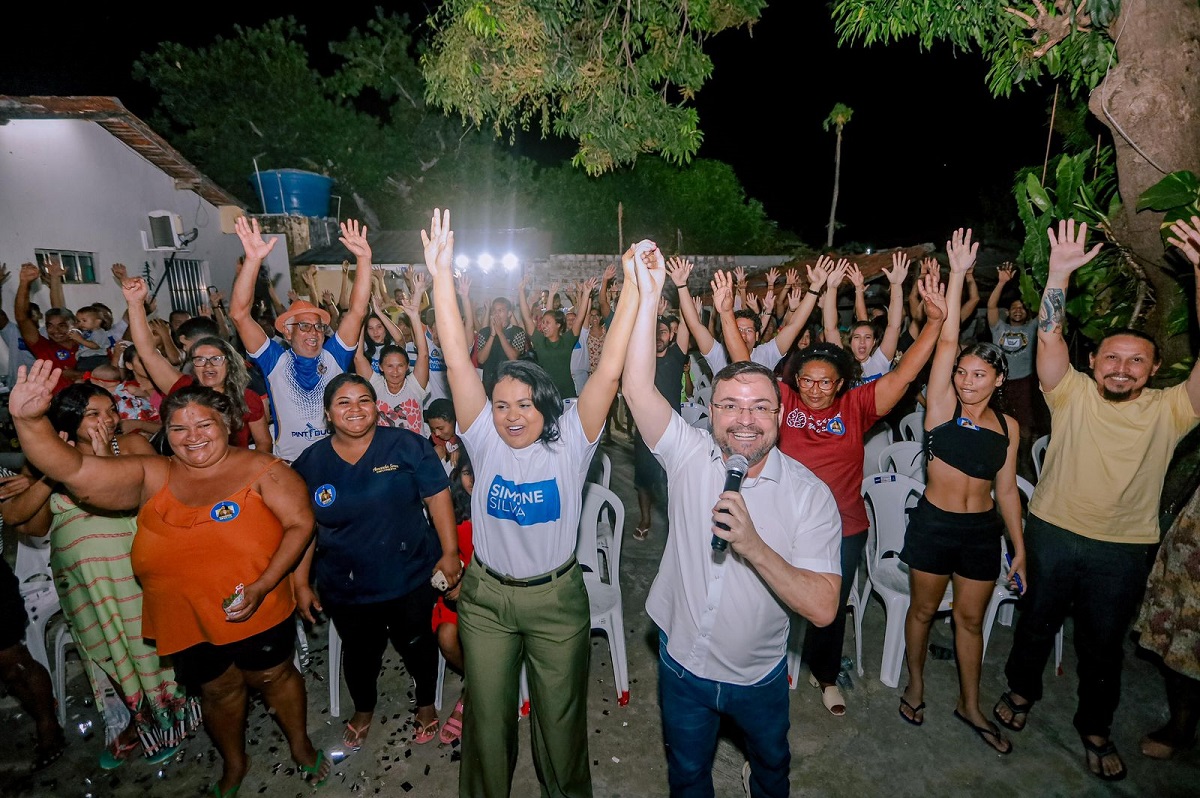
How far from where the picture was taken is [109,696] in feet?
11.2

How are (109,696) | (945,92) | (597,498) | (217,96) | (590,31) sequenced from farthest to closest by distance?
1. (217,96)
2. (945,92)
3. (590,31)
4. (597,498)
5. (109,696)

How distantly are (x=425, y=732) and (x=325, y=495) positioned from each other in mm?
1598

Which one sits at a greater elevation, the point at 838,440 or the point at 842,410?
the point at 842,410

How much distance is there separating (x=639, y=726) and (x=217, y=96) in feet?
79.2

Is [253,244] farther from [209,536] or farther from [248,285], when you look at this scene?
[209,536]

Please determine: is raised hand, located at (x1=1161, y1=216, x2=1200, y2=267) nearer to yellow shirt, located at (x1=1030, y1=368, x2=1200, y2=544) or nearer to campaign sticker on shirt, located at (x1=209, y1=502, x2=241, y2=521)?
yellow shirt, located at (x1=1030, y1=368, x2=1200, y2=544)

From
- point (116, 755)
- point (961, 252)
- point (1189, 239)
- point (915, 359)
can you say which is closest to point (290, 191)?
point (116, 755)

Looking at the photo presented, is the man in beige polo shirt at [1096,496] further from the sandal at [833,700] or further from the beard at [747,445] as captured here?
the beard at [747,445]

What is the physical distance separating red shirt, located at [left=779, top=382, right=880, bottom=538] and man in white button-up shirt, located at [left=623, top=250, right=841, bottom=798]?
1.05 metres

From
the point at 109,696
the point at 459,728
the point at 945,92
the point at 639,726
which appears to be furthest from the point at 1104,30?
the point at 945,92

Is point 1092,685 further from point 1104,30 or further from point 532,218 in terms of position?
point 532,218

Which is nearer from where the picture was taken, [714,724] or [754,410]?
[754,410]

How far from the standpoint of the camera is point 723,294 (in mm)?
Result: 4059

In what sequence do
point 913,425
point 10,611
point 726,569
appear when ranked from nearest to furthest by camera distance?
point 726,569
point 10,611
point 913,425
